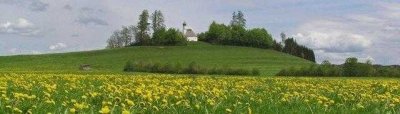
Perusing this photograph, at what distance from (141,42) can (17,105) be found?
16597 centimetres

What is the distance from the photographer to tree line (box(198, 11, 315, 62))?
178875 millimetres

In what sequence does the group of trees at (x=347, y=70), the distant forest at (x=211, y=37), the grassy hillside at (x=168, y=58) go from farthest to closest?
1. the distant forest at (x=211, y=37)
2. the grassy hillside at (x=168, y=58)
3. the group of trees at (x=347, y=70)

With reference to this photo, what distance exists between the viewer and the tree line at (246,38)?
179 m

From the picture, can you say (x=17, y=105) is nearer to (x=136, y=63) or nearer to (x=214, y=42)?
(x=136, y=63)

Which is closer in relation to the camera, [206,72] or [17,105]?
[17,105]

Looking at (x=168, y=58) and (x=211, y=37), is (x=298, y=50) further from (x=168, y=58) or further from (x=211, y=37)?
(x=168, y=58)

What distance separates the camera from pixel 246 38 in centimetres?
17800

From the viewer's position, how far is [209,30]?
195000 millimetres

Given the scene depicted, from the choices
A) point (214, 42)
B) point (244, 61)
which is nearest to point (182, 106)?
point (244, 61)

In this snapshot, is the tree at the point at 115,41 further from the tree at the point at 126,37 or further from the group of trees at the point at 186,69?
the group of trees at the point at 186,69

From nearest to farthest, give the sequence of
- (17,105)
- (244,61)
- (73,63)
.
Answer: (17,105), (73,63), (244,61)

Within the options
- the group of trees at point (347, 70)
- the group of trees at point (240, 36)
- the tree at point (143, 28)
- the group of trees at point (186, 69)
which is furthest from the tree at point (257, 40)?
the group of trees at point (347, 70)

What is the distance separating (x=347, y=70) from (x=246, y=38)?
10170cm

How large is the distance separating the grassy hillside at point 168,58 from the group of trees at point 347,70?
135 ft
